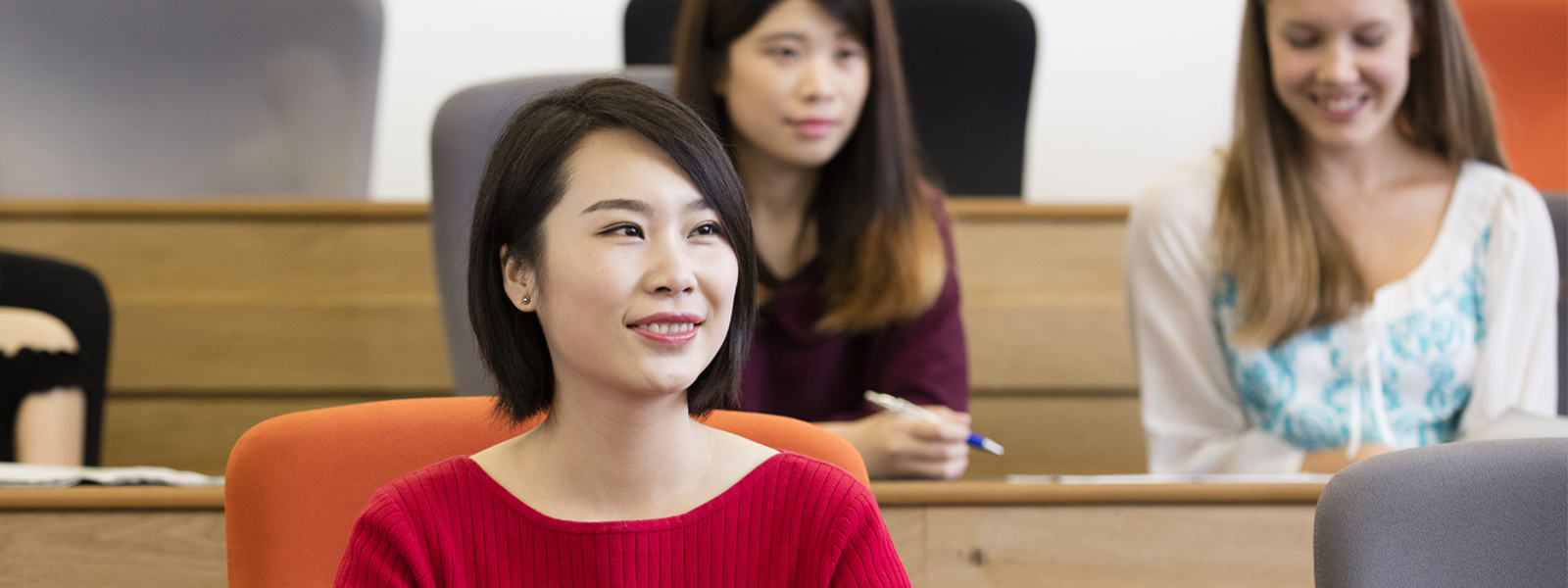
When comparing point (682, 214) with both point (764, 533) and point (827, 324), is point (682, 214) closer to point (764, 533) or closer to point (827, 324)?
point (764, 533)

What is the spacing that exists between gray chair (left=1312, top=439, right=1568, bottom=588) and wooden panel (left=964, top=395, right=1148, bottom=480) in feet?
3.51

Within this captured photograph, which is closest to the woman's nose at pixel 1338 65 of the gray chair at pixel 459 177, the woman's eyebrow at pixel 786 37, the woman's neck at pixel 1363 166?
the woman's neck at pixel 1363 166

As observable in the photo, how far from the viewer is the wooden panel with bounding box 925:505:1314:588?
1005 mm

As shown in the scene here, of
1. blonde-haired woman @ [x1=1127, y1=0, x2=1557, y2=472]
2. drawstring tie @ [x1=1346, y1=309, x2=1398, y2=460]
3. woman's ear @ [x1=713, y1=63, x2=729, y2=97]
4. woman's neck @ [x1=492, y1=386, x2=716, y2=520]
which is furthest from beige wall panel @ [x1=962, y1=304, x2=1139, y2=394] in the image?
woman's neck @ [x1=492, y1=386, x2=716, y2=520]

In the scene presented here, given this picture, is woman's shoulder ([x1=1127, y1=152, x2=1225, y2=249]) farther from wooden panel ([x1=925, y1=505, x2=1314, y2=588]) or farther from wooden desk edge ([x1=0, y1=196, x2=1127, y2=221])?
wooden panel ([x1=925, y1=505, x2=1314, y2=588])

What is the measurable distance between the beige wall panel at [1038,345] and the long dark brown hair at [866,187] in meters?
0.37

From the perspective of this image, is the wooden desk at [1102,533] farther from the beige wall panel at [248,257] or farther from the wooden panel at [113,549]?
the beige wall panel at [248,257]

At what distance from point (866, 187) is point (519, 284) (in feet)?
2.34

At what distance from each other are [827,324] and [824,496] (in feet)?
2.15

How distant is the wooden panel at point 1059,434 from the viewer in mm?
1720

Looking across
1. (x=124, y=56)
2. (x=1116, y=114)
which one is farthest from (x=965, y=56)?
(x=124, y=56)

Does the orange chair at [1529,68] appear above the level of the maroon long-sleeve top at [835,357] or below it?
above

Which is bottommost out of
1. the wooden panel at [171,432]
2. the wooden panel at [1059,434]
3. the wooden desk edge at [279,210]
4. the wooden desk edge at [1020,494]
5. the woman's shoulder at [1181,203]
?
the wooden panel at [171,432]

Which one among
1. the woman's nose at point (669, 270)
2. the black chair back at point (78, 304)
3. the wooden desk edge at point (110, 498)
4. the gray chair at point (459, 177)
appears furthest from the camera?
the black chair back at point (78, 304)
